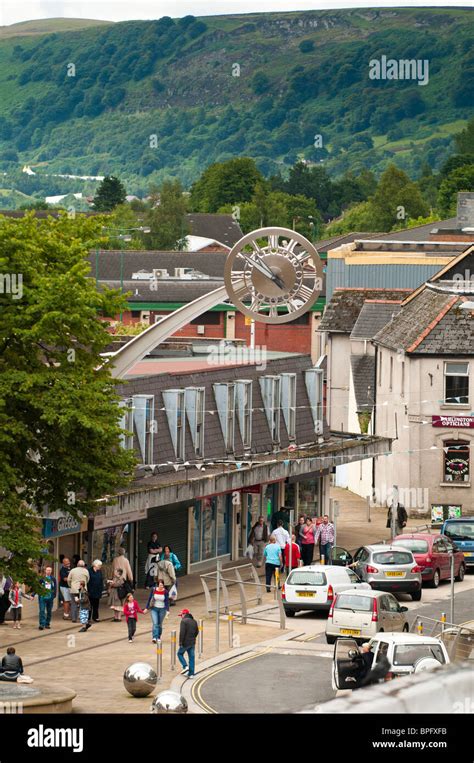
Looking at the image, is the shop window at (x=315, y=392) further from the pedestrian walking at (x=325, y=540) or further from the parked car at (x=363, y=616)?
the parked car at (x=363, y=616)

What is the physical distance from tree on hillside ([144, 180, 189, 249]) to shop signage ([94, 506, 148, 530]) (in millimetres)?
156625

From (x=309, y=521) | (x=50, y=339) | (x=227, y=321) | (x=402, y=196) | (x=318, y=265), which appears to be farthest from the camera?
(x=402, y=196)

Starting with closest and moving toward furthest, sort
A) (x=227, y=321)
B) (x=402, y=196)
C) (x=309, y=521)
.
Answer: (x=309, y=521)
(x=227, y=321)
(x=402, y=196)

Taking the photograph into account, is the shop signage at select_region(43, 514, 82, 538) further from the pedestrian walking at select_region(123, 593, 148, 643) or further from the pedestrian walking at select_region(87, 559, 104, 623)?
the pedestrian walking at select_region(123, 593, 148, 643)

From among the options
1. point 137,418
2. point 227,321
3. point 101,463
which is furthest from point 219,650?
point 227,321

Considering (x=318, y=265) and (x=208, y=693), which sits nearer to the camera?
(x=208, y=693)

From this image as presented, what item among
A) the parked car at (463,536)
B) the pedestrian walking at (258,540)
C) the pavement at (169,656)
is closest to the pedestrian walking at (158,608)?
the pavement at (169,656)

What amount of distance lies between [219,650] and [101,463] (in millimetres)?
4626

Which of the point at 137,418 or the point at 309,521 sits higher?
the point at 137,418

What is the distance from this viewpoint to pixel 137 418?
40438 mm

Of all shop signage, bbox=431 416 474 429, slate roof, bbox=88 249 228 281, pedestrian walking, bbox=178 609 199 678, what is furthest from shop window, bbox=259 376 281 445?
slate roof, bbox=88 249 228 281

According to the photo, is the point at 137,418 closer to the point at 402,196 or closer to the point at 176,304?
the point at 176,304

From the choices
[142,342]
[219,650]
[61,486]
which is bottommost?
[219,650]

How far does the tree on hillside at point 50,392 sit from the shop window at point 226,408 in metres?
11.4
